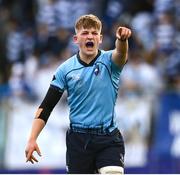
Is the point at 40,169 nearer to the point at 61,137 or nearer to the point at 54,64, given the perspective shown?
the point at 61,137

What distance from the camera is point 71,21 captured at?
1689cm

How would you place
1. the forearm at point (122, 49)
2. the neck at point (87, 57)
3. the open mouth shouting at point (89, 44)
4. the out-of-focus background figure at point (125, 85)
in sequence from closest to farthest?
the forearm at point (122, 49)
the open mouth shouting at point (89, 44)
the neck at point (87, 57)
the out-of-focus background figure at point (125, 85)

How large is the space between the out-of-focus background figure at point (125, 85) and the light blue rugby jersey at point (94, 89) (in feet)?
20.9

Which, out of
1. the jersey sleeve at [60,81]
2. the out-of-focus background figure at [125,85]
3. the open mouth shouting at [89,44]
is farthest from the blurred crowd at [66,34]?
the open mouth shouting at [89,44]

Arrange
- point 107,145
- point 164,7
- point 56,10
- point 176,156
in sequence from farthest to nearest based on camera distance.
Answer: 1. point 56,10
2. point 164,7
3. point 176,156
4. point 107,145

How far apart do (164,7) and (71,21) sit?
1.94 meters

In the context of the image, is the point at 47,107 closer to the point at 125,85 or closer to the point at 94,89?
the point at 94,89

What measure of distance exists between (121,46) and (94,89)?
516 millimetres

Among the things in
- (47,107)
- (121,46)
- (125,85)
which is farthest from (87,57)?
(125,85)

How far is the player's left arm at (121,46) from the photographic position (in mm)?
7887

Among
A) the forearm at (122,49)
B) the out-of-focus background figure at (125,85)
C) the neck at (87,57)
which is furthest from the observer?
the out-of-focus background figure at (125,85)

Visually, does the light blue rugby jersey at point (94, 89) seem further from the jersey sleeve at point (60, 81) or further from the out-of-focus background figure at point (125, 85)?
the out-of-focus background figure at point (125, 85)

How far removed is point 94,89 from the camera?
8312 millimetres

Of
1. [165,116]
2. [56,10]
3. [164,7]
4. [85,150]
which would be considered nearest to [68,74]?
[85,150]
